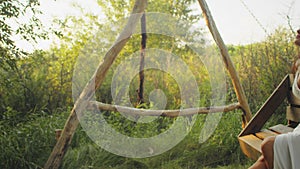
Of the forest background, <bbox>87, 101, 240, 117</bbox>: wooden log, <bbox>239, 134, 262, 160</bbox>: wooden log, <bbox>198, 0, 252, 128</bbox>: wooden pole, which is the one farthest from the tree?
<bbox>239, 134, 262, 160</bbox>: wooden log

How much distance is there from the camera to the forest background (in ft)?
9.04

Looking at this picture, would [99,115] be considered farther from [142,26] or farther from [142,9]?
[142,9]

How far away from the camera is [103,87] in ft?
12.5

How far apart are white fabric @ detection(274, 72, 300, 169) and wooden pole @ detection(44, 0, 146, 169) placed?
4.75ft

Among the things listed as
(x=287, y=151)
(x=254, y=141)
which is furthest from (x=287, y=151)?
(x=254, y=141)

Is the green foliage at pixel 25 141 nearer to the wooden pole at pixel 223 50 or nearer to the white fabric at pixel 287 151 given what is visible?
the wooden pole at pixel 223 50

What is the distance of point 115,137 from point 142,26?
3.48 ft

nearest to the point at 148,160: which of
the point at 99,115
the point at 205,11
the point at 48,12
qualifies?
the point at 99,115

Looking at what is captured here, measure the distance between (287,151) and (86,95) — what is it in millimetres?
1537

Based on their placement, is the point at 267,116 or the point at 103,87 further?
the point at 103,87

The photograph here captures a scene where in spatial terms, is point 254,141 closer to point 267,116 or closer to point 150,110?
point 267,116

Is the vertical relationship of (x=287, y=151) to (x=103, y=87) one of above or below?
below

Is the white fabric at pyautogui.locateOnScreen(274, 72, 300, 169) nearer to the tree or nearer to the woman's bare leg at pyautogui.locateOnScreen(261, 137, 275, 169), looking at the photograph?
the woman's bare leg at pyautogui.locateOnScreen(261, 137, 275, 169)

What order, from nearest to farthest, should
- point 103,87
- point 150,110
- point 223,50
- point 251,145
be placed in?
point 251,145, point 150,110, point 223,50, point 103,87
